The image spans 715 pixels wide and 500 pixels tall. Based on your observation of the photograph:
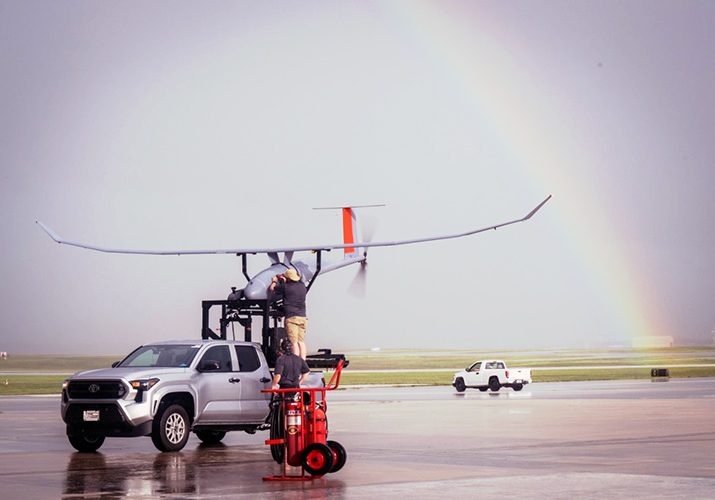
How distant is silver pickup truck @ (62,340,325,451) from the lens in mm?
22125

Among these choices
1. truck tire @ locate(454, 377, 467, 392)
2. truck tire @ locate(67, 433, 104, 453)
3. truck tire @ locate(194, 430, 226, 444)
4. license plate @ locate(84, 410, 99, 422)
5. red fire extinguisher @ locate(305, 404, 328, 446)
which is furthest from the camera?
truck tire @ locate(454, 377, 467, 392)

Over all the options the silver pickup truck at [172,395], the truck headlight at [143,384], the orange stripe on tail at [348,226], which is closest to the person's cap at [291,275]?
the silver pickup truck at [172,395]

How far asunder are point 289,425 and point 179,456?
483 centimetres

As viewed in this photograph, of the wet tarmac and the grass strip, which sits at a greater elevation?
the grass strip

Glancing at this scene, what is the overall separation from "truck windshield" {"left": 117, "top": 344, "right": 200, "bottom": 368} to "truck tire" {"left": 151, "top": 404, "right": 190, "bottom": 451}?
1239mm

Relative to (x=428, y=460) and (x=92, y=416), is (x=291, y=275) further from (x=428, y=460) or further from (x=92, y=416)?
(x=428, y=460)

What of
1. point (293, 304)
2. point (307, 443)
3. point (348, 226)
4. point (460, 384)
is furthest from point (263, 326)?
point (348, 226)

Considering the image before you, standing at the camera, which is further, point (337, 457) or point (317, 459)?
point (337, 457)

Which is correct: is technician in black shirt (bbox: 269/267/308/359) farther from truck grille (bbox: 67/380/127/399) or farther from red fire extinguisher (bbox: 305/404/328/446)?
red fire extinguisher (bbox: 305/404/328/446)

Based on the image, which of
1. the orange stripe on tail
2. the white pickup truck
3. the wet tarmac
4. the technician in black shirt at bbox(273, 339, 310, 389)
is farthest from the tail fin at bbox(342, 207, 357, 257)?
the technician in black shirt at bbox(273, 339, 310, 389)

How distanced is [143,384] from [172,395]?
0.71m

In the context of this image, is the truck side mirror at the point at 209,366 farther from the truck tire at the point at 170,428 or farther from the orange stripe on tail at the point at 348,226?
the orange stripe on tail at the point at 348,226

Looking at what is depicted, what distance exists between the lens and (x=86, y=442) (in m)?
22.7

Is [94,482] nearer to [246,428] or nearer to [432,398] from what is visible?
[246,428]
